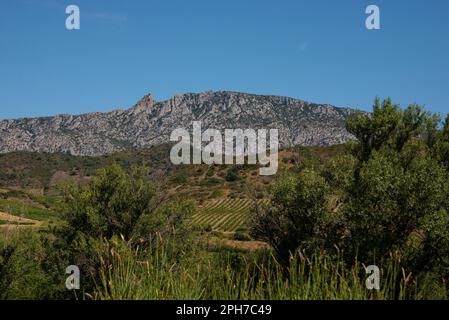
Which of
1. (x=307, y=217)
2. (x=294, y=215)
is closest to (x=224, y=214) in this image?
(x=294, y=215)

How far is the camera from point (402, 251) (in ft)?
78.7

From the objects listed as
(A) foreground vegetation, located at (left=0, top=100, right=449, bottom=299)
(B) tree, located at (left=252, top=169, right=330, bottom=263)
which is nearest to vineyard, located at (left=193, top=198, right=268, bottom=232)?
(A) foreground vegetation, located at (left=0, top=100, right=449, bottom=299)

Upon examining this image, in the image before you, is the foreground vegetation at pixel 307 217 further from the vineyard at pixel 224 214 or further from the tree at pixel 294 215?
the vineyard at pixel 224 214

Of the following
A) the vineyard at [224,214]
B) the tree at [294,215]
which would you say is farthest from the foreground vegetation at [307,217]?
the vineyard at [224,214]

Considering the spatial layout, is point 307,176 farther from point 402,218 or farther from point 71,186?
point 71,186

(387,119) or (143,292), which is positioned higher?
(387,119)

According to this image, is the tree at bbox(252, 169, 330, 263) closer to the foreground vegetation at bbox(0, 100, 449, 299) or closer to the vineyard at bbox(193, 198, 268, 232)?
the foreground vegetation at bbox(0, 100, 449, 299)

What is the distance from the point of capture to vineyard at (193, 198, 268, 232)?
11416 centimetres

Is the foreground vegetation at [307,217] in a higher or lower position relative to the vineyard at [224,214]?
higher

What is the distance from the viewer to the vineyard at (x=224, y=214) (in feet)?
375

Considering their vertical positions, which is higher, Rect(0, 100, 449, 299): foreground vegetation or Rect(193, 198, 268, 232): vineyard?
Rect(0, 100, 449, 299): foreground vegetation

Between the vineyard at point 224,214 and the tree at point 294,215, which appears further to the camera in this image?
the vineyard at point 224,214
